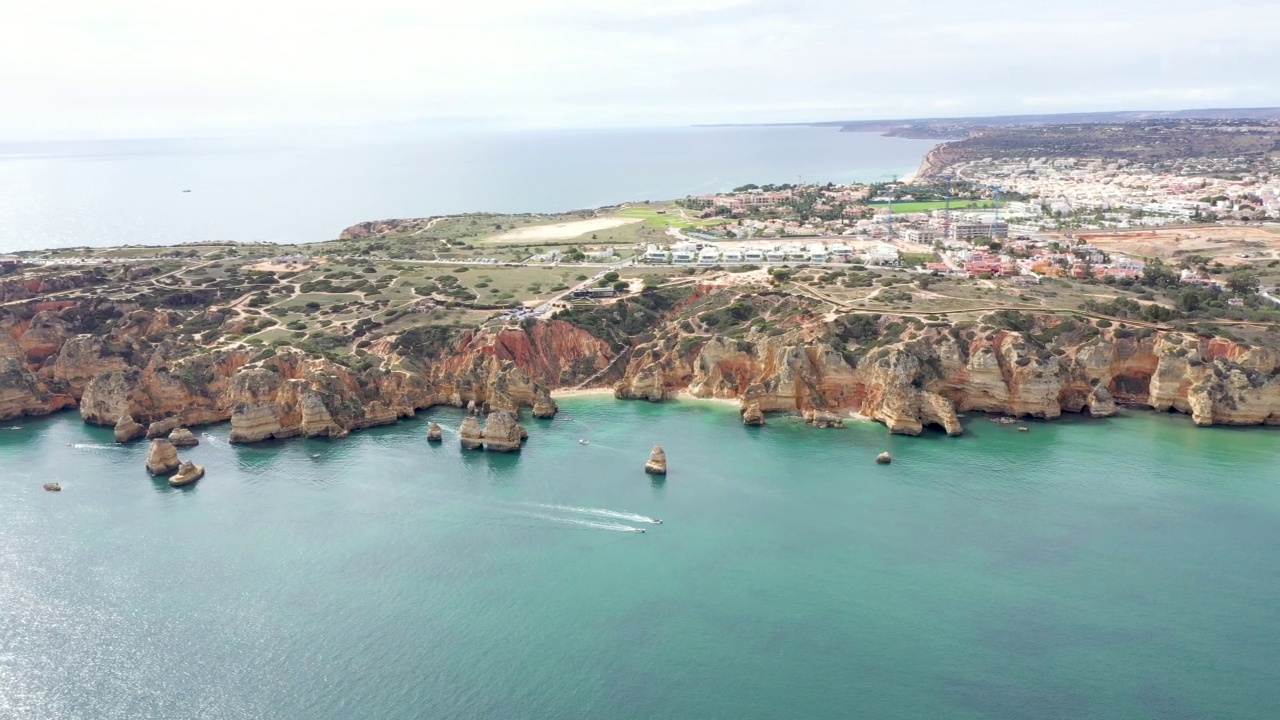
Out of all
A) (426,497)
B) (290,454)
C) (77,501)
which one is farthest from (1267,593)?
(77,501)

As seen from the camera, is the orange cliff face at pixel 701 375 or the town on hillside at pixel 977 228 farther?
the town on hillside at pixel 977 228

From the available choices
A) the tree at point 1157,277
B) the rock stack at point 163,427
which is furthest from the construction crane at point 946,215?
the rock stack at point 163,427

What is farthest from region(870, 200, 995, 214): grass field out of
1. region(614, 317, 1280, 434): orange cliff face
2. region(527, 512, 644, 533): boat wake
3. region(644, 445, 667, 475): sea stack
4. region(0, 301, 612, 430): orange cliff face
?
region(527, 512, 644, 533): boat wake

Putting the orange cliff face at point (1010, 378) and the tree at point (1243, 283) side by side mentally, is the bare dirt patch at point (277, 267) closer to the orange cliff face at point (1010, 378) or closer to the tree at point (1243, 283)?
the orange cliff face at point (1010, 378)

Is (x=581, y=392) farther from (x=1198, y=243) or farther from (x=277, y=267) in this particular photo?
(x=1198, y=243)

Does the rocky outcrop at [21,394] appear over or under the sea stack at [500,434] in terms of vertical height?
over

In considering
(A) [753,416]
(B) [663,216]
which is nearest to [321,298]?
(A) [753,416]
